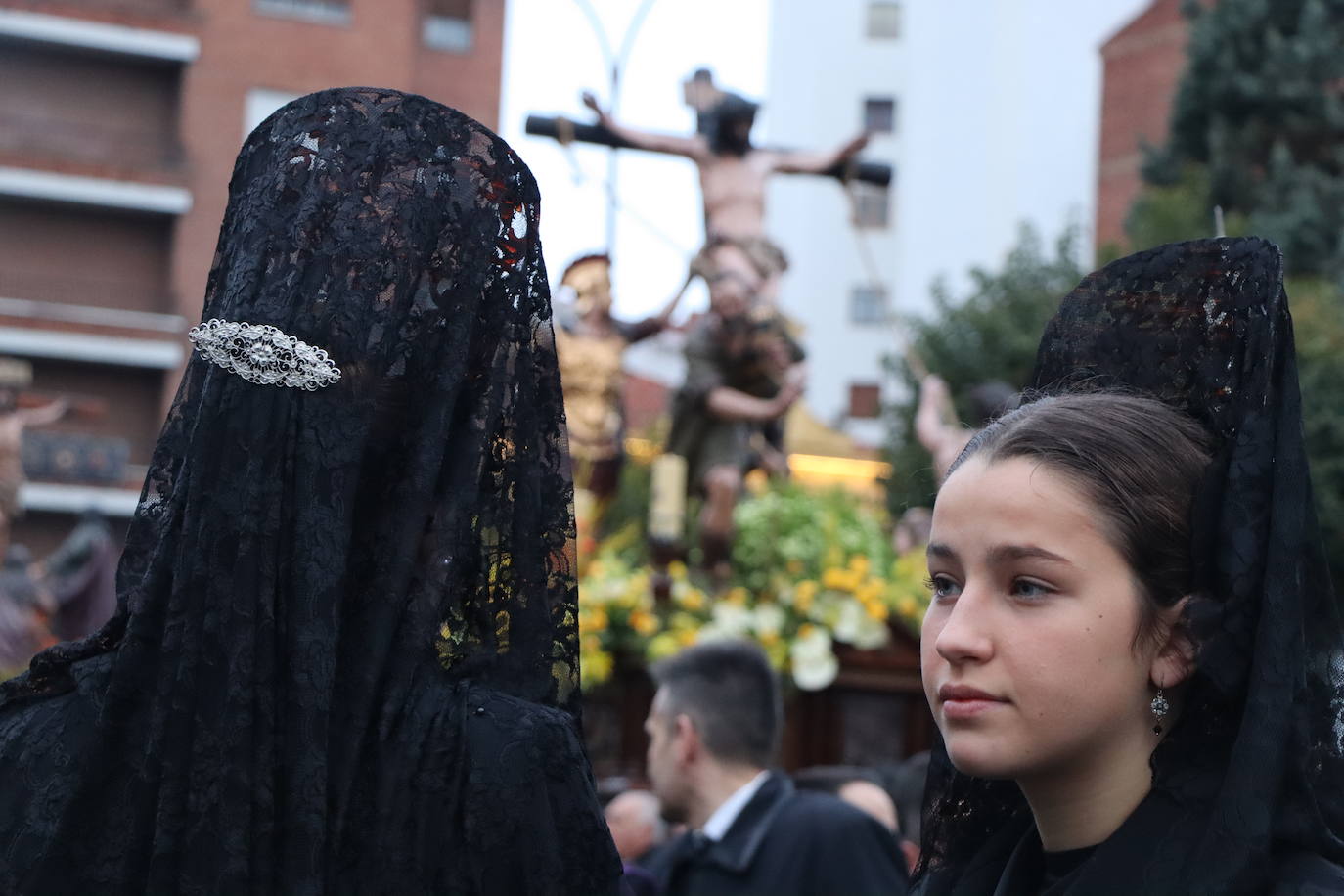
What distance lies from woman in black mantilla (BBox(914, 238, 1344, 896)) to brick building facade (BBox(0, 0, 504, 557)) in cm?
3393

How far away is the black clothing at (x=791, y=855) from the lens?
4445 millimetres

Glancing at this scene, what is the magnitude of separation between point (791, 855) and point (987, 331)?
66.8ft

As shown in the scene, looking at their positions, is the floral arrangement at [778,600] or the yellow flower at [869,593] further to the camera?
the yellow flower at [869,593]

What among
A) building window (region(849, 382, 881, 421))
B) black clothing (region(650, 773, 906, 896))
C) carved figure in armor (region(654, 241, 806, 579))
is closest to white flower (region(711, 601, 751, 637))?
carved figure in armor (region(654, 241, 806, 579))

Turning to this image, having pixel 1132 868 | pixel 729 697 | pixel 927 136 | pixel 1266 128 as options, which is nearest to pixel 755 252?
pixel 729 697

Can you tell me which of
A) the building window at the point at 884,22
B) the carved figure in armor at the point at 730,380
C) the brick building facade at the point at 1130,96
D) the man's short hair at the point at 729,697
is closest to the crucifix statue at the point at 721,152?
the carved figure in armor at the point at 730,380

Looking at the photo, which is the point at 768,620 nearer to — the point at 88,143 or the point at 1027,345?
the point at 1027,345

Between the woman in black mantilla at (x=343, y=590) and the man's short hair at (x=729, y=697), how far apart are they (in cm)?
246

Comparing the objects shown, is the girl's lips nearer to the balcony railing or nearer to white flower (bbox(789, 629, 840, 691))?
white flower (bbox(789, 629, 840, 691))

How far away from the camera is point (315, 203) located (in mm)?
2389

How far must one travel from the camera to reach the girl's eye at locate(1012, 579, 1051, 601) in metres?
2.09

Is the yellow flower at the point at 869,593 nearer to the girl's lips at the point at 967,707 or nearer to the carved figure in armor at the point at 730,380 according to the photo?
the carved figure in armor at the point at 730,380

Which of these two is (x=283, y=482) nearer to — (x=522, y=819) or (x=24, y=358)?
(x=522, y=819)

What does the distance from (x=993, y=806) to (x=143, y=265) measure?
118ft
